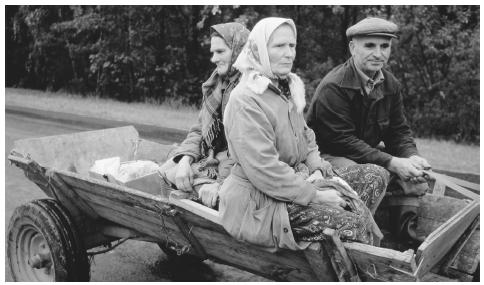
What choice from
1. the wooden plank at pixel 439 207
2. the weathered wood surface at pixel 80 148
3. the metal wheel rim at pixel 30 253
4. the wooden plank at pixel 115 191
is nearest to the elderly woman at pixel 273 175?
the wooden plank at pixel 115 191

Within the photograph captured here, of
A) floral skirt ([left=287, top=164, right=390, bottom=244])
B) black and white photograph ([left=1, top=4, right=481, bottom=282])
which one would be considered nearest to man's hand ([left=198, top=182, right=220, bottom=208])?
black and white photograph ([left=1, top=4, right=481, bottom=282])

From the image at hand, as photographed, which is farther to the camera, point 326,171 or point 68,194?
point 68,194

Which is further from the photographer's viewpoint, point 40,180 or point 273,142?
point 40,180

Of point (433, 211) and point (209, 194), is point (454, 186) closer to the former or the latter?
point (433, 211)

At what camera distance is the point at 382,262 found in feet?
9.06

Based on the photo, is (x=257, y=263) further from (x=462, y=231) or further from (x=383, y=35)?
(x=383, y=35)

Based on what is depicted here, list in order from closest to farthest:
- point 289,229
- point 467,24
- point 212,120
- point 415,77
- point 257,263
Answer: point 289,229 < point 257,263 < point 212,120 < point 467,24 < point 415,77

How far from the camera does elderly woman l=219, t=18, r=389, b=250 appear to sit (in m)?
3.11

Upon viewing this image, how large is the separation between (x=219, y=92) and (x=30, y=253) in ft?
5.87

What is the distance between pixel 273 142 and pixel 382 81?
1.49m

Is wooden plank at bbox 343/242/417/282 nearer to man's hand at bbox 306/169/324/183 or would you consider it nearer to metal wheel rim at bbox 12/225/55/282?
man's hand at bbox 306/169/324/183

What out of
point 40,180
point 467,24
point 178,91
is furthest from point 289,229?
point 178,91

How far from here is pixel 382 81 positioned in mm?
4391

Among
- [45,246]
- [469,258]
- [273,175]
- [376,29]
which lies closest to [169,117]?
[45,246]
